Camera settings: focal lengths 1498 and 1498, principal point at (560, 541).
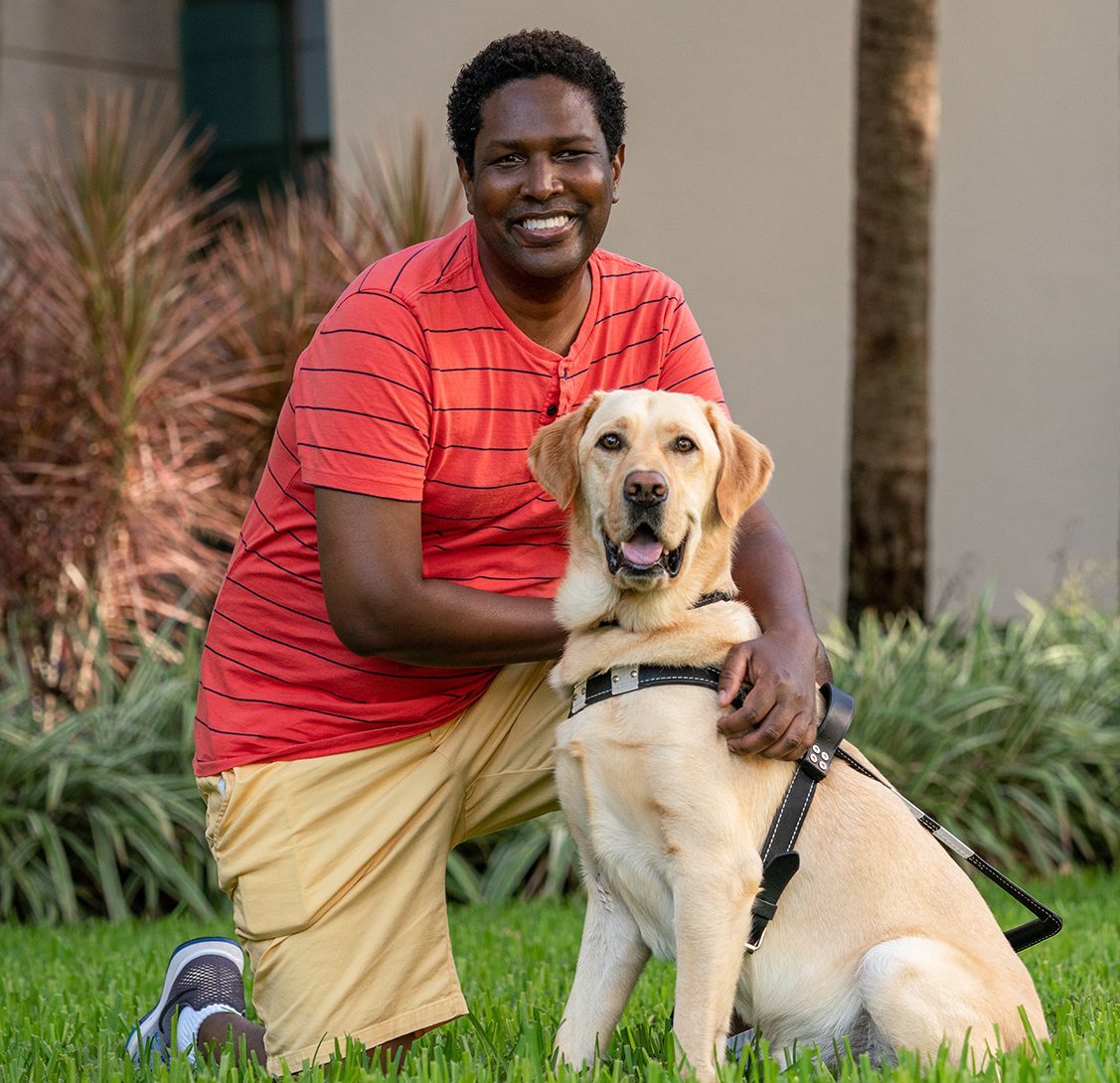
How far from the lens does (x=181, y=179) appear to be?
879cm

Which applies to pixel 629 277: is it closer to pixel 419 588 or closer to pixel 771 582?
pixel 771 582

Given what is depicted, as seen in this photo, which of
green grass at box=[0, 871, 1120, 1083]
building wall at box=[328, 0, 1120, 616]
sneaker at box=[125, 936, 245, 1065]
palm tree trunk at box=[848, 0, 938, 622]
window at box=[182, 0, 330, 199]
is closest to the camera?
green grass at box=[0, 871, 1120, 1083]

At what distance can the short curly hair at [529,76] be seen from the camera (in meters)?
3.29

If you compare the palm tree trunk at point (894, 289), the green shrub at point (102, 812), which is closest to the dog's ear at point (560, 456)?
the green shrub at point (102, 812)

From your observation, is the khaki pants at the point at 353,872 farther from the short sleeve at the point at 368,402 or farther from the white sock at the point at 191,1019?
the short sleeve at the point at 368,402

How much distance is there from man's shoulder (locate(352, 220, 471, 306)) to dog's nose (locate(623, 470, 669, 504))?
2.18ft

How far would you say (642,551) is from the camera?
3174 mm

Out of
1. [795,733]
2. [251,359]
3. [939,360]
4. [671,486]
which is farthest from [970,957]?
[939,360]

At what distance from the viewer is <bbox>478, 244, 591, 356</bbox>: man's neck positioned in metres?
3.43

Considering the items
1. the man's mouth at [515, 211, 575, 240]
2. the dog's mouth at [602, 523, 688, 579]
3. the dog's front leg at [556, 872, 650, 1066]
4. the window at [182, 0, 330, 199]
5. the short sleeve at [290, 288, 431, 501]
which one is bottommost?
the dog's front leg at [556, 872, 650, 1066]

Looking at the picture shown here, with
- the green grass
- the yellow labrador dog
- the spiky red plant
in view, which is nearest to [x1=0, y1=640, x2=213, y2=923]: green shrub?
the green grass

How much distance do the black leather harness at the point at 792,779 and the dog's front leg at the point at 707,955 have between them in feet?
0.24

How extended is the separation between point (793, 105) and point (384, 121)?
299 cm

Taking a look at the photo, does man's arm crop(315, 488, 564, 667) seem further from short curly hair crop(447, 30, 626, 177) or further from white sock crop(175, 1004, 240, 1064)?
white sock crop(175, 1004, 240, 1064)
